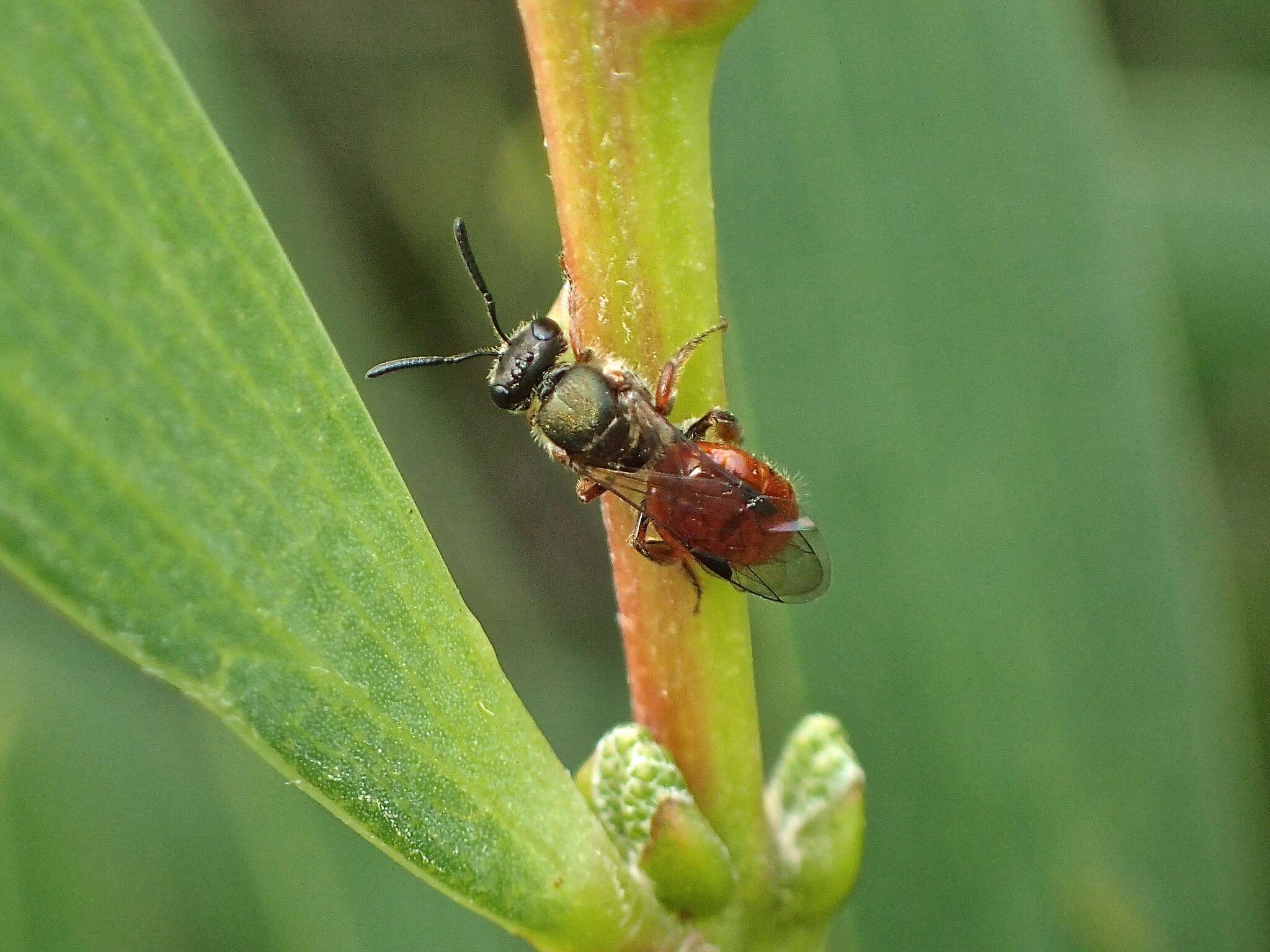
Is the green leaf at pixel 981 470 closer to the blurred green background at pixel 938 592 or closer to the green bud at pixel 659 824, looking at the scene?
the blurred green background at pixel 938 592

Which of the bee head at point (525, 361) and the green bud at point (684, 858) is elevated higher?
the bee head at point (525, 361)

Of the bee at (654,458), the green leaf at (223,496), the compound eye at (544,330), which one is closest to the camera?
the green leaf at (223,496)

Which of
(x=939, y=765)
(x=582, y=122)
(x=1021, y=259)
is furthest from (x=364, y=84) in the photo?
(x=582, y=122)

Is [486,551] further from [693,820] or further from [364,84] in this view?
[693,820]

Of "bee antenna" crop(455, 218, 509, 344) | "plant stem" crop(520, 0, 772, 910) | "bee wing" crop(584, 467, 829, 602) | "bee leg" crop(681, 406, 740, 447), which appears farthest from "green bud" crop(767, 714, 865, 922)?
"bee antenna" crop(455, 218, 509, 344)

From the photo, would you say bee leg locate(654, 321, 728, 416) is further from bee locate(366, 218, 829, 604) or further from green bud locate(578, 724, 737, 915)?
bee locate(366, 218, 829, 604)

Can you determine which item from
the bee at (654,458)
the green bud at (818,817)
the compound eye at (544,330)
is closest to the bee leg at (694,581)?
the green bud at (818,817)

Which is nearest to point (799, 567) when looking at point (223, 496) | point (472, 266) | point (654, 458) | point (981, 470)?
point (654, 458)
